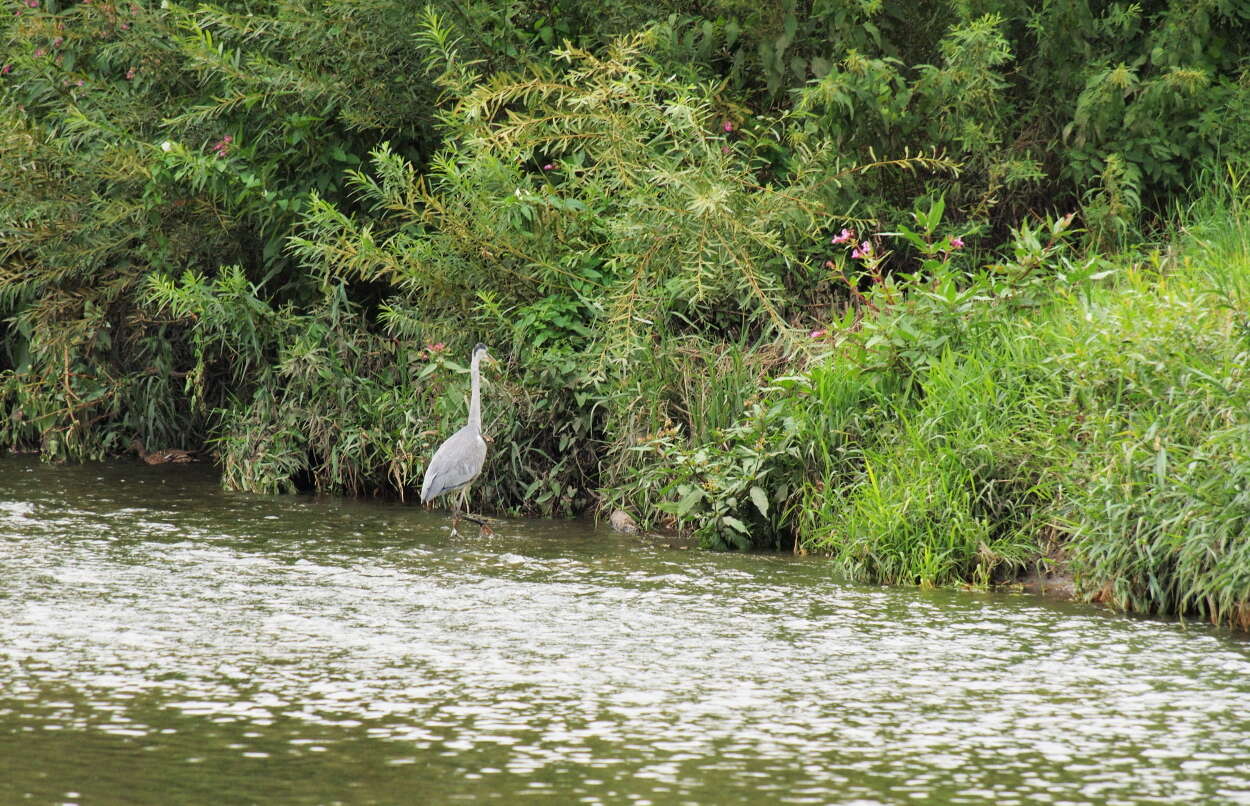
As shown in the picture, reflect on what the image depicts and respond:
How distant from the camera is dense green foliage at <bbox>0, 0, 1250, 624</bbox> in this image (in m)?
8.82

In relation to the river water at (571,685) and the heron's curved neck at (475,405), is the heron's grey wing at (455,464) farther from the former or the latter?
the river water at (571,685)

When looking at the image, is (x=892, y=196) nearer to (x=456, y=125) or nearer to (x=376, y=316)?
(x=456, y=125)

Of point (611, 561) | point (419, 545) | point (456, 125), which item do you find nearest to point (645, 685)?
point (611, 561)

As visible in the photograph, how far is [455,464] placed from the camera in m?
10.5

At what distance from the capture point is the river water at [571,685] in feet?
16.8

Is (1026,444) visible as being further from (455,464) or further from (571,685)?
(455,464)

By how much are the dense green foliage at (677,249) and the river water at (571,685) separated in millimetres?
811

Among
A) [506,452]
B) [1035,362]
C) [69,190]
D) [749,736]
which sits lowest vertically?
[749,736]

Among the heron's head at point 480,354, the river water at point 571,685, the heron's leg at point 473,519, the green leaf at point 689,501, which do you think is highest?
the heron's head at point 480,354

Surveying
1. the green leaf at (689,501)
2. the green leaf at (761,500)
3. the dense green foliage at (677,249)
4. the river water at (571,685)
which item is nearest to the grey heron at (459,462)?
the dense green foliage at (677,249)

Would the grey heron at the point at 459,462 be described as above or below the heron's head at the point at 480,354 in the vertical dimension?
below

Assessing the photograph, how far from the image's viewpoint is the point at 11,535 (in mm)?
9914

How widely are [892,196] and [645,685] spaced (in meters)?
6.20

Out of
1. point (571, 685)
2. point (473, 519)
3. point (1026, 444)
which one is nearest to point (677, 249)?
point (473, 519)
